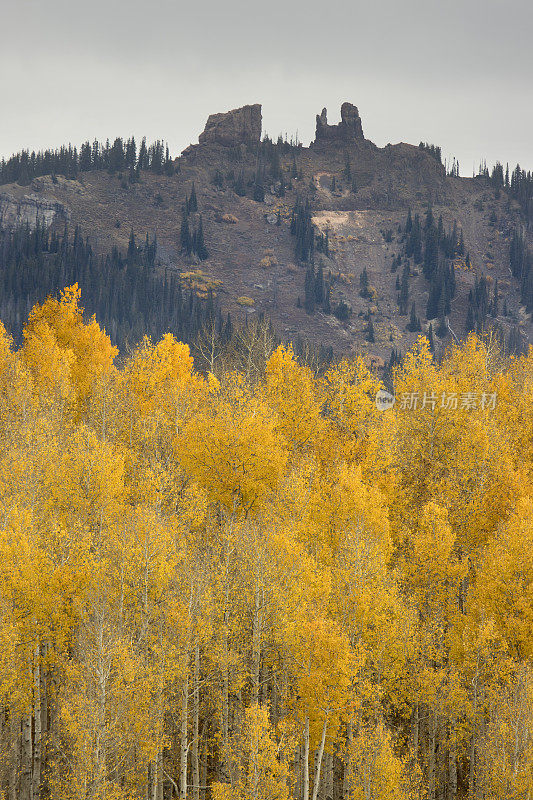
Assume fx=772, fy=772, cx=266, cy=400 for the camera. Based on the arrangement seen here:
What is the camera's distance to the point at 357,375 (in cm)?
6750

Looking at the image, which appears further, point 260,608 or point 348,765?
point 260,608

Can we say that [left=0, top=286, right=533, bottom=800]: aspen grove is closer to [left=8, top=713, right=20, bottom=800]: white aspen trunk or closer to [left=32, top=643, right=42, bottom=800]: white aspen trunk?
[left=32, top=643, right=42, bottom=800]: white aspen trunk

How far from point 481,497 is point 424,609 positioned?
9572mm

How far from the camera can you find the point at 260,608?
39.8 metres

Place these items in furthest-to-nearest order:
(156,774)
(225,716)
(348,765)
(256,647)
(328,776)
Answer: (328,776), (256,647), (348,765), (225,716), (156,774)

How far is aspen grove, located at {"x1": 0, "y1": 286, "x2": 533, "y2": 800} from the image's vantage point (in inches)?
1411

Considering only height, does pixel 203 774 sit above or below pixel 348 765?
below

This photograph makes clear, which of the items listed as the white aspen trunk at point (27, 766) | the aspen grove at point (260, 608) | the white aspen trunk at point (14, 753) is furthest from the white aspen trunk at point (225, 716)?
the white aspen trunk at point (14, 753)

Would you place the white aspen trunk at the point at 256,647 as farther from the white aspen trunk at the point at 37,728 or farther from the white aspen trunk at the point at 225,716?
the white aspen trunk at the point at 37,728

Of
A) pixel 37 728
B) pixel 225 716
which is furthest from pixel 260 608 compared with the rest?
pixel 37 728

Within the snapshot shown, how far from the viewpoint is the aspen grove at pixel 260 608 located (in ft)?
118

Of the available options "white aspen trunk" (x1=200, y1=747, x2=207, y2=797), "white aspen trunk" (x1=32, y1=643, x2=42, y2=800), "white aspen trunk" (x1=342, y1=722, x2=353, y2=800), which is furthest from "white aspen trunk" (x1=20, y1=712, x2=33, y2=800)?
"white aspen trunk" (x1=342, y1=722, x2=353, y2=800)

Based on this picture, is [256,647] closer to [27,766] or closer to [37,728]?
[37,728]

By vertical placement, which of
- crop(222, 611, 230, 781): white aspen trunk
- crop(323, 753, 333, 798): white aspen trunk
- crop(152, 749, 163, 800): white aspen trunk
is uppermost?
crop(222, 611, 230, 781): white aspen trunk
